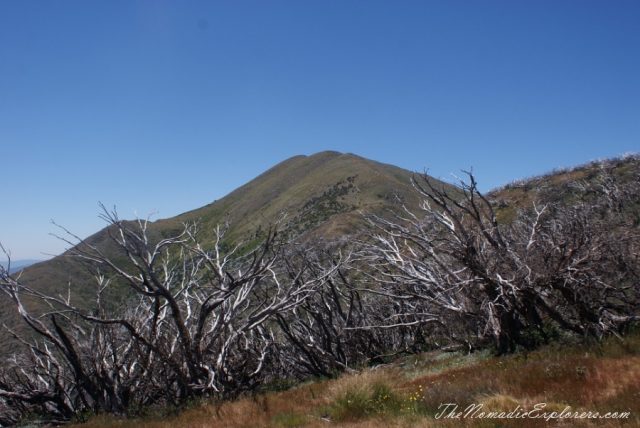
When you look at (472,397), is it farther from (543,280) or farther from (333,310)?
(333,310)

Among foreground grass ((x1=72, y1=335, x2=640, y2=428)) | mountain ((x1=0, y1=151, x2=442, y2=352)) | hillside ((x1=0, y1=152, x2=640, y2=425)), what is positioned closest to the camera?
foreground grass ((x1=72, y1=335, x2=640, y2=428))

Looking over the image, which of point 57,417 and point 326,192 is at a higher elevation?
point 326,192

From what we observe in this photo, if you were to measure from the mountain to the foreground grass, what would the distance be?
834cm

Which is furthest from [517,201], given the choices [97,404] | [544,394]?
[97,404]

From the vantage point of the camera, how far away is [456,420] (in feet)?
14.1

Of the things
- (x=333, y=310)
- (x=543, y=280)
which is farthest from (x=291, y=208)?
(x=543, y=280)

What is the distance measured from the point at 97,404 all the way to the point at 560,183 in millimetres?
25832

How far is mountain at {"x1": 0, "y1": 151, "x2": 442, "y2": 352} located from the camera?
43031mm

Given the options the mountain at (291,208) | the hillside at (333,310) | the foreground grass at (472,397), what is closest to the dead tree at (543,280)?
the hillside at (333,310)

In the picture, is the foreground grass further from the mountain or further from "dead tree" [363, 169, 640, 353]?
the mountain

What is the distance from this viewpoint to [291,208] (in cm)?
7669

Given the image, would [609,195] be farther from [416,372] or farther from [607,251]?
[416,372]

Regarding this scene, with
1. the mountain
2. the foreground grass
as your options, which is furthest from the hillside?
the mountain

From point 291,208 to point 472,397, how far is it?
72350mm
